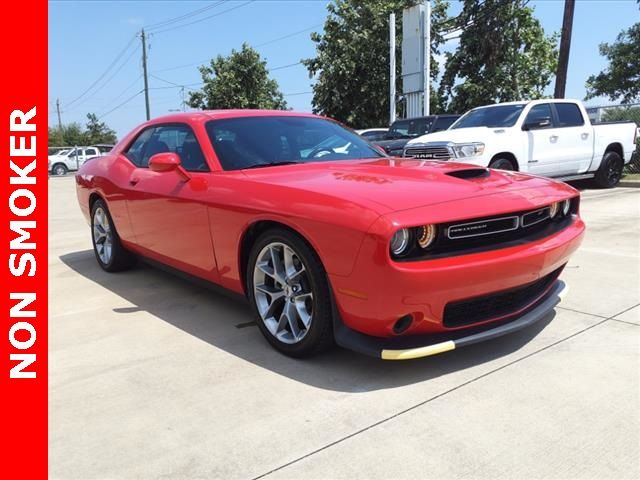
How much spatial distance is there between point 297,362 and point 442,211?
3.82ft

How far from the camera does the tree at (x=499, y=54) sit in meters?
24.9

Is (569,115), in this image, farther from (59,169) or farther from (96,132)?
(96,132)

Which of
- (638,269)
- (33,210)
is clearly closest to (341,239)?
(33,210)

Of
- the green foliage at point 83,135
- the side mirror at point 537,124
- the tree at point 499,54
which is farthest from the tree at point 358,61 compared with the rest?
the green foliage at point 83,135

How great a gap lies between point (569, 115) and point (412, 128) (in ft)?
13.9

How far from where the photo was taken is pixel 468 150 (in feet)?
27.3

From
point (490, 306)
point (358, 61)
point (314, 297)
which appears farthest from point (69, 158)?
point (490, 306)

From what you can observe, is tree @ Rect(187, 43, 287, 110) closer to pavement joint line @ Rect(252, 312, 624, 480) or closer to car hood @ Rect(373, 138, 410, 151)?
car hood @ Rect(373, 138, 410, 151)

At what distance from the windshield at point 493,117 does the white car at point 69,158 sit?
2980cm

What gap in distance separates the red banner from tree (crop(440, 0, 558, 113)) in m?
24.2

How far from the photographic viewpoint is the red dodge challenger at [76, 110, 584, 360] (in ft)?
8.42

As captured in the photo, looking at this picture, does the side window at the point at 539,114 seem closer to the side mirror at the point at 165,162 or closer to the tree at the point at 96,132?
the side mirror at the point at 165,162

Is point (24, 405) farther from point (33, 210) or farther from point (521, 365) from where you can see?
point (521, 365)

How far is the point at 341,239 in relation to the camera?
2584mm
